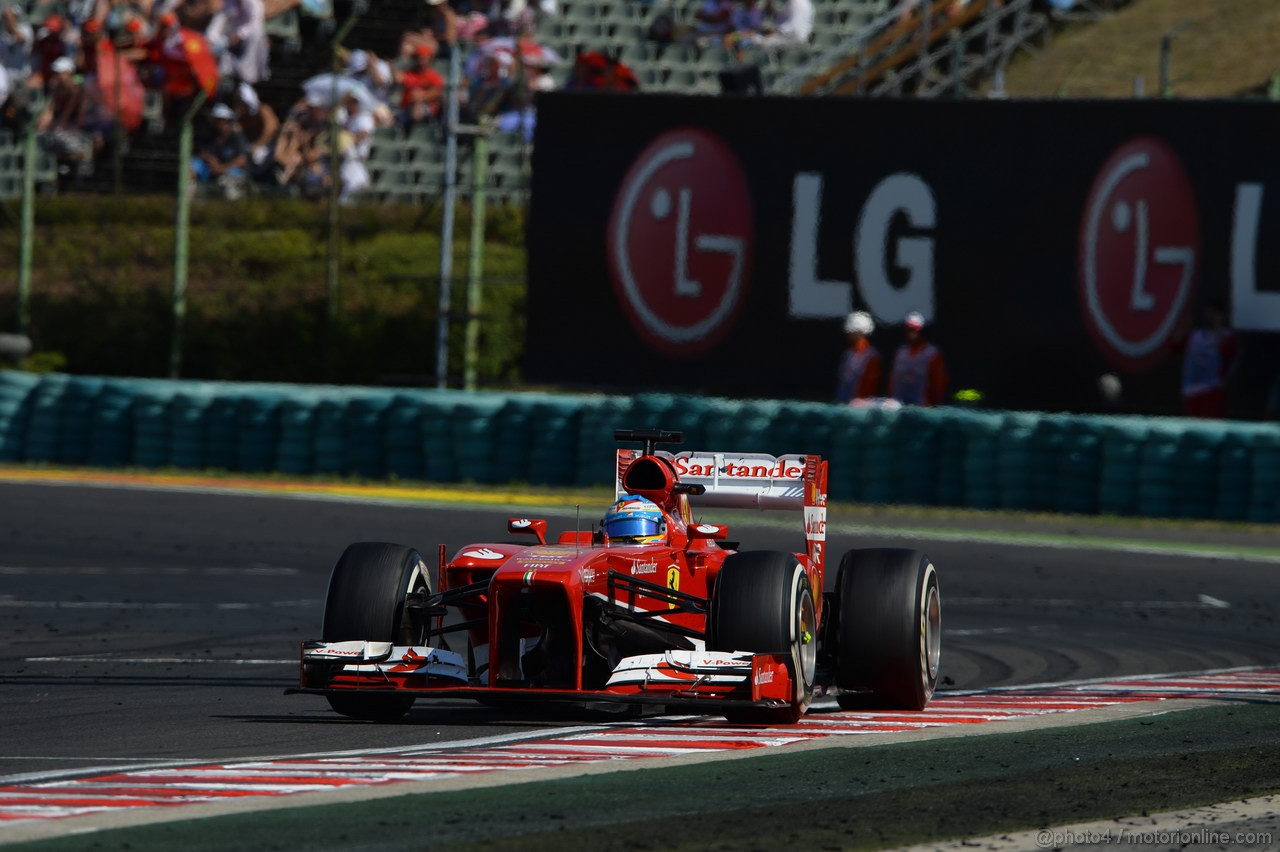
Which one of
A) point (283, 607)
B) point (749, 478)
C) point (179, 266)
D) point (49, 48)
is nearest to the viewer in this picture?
point (749, 478)

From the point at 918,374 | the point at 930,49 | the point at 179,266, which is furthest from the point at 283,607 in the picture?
the point at 930,49

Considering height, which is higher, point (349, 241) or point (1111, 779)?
point (349, 241)

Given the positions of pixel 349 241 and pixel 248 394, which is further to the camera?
pixel 349 241

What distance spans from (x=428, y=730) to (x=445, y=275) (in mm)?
14936

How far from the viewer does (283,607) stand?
13.5m

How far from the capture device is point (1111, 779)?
689cm

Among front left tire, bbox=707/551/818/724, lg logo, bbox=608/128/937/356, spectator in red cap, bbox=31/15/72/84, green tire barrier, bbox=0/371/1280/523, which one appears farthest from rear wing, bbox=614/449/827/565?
spectator in red cap, bbox=31/15/72/84

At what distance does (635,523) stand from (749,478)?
0.96 m

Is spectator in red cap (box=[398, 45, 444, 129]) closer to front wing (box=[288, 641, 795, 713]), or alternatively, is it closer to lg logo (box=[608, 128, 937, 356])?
lg logo (box=[608, 128, 937, 356])

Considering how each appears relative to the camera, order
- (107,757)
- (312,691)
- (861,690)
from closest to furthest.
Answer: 1. (107,757)
2. (312,691)
3. (861,690)

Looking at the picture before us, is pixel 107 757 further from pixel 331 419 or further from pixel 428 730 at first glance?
pixel 331 419

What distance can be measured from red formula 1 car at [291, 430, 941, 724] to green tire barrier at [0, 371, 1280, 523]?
10495mm

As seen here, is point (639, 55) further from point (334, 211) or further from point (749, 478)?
point (749, 478)

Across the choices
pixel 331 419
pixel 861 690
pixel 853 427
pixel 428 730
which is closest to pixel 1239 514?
→ pixel 853 427
